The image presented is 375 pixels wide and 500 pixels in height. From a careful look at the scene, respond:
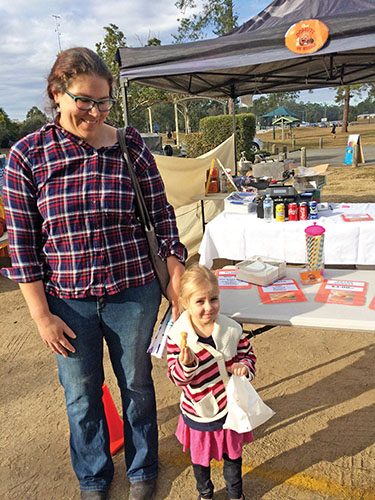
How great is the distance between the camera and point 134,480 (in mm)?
1897

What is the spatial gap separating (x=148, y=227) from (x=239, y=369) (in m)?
0.66

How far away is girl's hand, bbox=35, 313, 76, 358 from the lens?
4.98 ft

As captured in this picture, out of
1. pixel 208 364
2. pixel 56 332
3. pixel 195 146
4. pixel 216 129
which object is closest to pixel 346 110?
pixel 216 129

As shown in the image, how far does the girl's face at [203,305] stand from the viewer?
1554 mm

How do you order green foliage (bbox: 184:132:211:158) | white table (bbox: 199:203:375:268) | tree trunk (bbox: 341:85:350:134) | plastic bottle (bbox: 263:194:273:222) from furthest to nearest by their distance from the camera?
tree trunk (bbox: 341:85:350:134) → green foliage (bbox: 184:132:211:158) → plastic bottle (bbox: 263:194:273:222) → white table (bbox: 199:203:375:268)

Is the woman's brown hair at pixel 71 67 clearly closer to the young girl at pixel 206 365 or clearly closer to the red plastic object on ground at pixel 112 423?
the young girl at pixel 206 365

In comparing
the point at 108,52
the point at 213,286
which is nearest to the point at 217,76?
the point at 213,286

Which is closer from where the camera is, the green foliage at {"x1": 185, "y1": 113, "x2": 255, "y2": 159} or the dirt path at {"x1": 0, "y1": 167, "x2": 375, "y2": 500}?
the dirt path at {"x1": 0, "y1": 167, "x2": 375, "y2": 500}

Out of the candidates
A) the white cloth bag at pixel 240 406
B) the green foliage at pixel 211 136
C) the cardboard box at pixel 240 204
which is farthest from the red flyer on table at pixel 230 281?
the green foliage at pixel 211 136

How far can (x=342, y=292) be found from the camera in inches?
81.2

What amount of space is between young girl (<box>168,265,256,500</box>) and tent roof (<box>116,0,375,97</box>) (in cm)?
276

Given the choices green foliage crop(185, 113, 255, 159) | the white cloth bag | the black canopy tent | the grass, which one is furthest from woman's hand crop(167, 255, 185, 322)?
the grass

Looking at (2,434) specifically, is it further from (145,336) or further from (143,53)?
(143,53)

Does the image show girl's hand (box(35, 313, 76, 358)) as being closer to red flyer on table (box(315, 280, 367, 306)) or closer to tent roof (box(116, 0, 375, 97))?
red flyer on table (box(315, 280, 367, 306))
